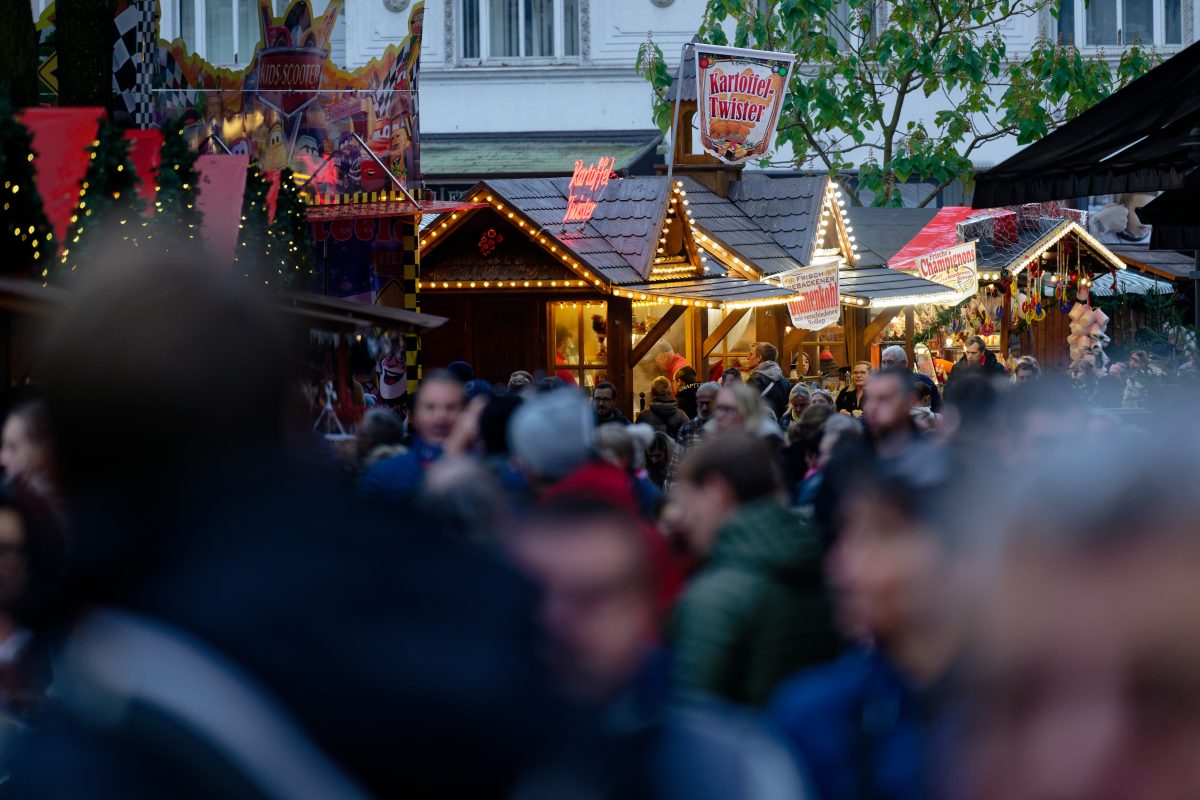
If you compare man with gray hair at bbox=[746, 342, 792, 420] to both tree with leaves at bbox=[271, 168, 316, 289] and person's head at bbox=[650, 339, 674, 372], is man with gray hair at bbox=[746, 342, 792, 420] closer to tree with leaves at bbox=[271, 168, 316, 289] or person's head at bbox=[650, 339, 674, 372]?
tree with leaves at bbox=[271, 168, 316, 289]

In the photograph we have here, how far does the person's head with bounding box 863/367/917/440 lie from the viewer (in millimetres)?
7047

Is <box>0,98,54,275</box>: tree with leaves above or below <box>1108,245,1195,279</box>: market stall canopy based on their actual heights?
below

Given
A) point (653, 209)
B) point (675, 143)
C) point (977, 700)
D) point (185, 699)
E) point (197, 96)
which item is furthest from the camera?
point (675, 143)

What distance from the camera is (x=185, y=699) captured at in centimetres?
146

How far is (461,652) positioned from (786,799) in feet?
1.60

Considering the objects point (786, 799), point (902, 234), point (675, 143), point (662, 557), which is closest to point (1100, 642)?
point (786, 799)

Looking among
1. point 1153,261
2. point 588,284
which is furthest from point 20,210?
point 1153,261

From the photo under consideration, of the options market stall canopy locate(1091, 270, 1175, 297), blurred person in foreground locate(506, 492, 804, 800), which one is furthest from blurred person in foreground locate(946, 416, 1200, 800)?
market stall canopy locate(1091, 270, 1175, 297)

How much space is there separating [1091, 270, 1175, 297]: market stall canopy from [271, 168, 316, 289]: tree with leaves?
20310 millimetres

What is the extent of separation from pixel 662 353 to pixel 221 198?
9170mm

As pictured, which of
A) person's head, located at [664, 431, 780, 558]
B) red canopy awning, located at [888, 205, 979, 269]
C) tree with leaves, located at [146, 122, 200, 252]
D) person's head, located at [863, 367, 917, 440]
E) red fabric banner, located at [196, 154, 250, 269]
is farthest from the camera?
red canopy awning, located at [888, 205, 979, 269]

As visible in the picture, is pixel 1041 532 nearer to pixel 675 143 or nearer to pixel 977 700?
pixel 977 700

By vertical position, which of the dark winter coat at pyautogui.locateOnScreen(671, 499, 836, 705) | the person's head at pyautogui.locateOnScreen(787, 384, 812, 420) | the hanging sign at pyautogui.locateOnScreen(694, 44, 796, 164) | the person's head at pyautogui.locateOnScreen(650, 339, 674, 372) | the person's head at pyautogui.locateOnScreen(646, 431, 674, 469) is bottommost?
the person's head at pyautogui.locateOnScreen(646, 431, 674, 469)

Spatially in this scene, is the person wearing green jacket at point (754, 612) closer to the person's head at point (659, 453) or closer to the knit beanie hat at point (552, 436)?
the knit beanie hat at point (552, 436)
